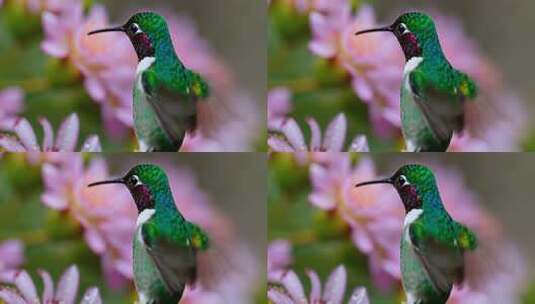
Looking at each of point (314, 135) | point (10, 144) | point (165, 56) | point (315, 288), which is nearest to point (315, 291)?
point (315, 288)

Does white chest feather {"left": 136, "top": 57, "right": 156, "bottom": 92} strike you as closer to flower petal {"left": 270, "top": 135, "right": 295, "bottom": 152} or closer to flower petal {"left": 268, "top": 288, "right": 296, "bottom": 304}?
flower petal {"left": 270, "top": 135, "right": 295, "bottom": 152}

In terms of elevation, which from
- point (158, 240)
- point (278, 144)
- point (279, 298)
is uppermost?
point (278, 144)

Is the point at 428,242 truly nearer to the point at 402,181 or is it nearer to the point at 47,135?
the point at 402,181

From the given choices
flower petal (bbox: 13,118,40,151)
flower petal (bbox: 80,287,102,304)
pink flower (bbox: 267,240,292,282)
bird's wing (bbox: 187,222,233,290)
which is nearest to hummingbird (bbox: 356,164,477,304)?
pink flower (bbox: 267,240,292,282)

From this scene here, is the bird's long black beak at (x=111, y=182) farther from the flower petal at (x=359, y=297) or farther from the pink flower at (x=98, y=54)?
the flower petal at (x=359, y=297)

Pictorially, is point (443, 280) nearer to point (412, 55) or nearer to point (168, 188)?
point (412, 55)

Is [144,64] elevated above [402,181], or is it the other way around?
[144,64]

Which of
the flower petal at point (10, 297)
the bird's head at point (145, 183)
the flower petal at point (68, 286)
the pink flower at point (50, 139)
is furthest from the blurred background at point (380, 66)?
the flower petal at point (10, 297)
